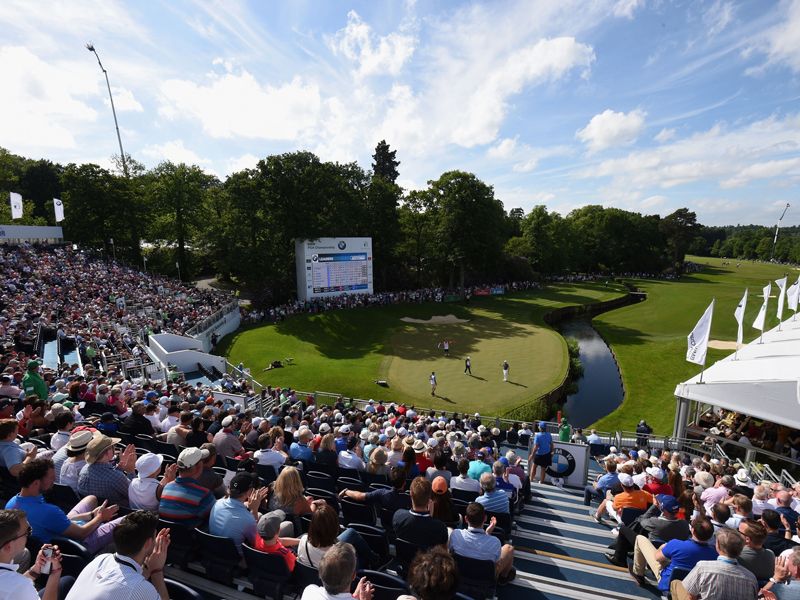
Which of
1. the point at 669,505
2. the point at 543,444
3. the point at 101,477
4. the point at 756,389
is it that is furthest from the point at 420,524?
the point at 756,389

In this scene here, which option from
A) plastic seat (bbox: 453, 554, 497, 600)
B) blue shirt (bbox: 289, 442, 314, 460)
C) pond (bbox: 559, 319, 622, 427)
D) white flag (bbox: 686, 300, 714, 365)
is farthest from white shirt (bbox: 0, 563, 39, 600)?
pond (bbox: 559, 319, 622, 427)

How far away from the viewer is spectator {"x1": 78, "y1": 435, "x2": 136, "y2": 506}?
18.2ft

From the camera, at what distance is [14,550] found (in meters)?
3.34

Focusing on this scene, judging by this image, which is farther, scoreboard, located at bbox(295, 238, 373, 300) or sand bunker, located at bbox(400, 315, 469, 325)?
Result: sand bunker, located at bbox(400, 315, 469, 325)

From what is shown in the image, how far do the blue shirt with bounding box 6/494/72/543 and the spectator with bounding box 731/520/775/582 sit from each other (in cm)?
799

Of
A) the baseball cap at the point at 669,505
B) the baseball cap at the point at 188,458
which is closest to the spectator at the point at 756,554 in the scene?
the baseball cap at the point at 669,505

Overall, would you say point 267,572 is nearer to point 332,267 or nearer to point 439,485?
point 439,485

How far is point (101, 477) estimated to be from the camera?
562 centimetres

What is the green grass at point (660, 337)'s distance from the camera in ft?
85.7

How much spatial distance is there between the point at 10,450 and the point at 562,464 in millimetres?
12689

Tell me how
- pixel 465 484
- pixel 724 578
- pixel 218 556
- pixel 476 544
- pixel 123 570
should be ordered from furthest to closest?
pixel 465 484
pixel 476 544
pixel 218 556
pixel 724 578
pixel 123 570

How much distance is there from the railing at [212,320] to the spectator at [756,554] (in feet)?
102

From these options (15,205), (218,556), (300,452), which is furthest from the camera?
(15,205)

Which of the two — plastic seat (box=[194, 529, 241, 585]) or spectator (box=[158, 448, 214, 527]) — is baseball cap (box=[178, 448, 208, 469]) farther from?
plastic seat (box=[194, 529, 241, 585])
